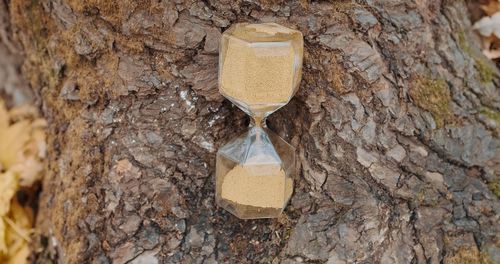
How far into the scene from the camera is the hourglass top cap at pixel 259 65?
108cm

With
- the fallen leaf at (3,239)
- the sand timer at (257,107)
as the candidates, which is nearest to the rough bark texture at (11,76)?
the fallen leaf at (3,239)

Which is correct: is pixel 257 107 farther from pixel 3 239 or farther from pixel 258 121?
pixel 3 239

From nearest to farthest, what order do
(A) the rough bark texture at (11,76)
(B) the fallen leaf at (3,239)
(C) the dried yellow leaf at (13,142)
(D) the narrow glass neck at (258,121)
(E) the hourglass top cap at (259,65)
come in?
(E) the hourglass top cap at (259,65) → (D) the narrow glass neck at (258,121) → (B) the fallen leaf at (3,239) → (C) the dried yellow leaf at (13,142) → (A) the rough bark texture at (11,76)

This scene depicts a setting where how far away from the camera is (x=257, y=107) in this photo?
3.73ft

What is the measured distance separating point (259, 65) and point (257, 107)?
92mm

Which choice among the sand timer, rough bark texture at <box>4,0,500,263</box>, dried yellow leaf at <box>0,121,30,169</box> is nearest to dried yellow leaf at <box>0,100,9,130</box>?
dried yellow leaf at <box>0,121,30,169</box>

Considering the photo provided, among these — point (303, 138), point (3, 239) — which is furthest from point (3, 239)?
point (303, 138)

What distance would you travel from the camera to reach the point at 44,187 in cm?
160

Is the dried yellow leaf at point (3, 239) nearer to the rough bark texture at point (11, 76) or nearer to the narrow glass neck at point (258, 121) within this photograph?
the rough bark texture at point (11, 76)

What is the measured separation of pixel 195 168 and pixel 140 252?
22 cm

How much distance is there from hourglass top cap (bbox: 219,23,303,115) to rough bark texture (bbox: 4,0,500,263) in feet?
0.38

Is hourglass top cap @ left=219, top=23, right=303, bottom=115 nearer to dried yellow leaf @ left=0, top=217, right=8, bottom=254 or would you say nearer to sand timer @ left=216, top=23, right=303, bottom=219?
sand timer @ left=216, top=23, right=303, bottom=219

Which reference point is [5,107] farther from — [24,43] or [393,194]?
[393,194]

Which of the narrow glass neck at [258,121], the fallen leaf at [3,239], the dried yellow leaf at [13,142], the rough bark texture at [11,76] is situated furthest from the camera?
the rough bark texture at [11,76]
